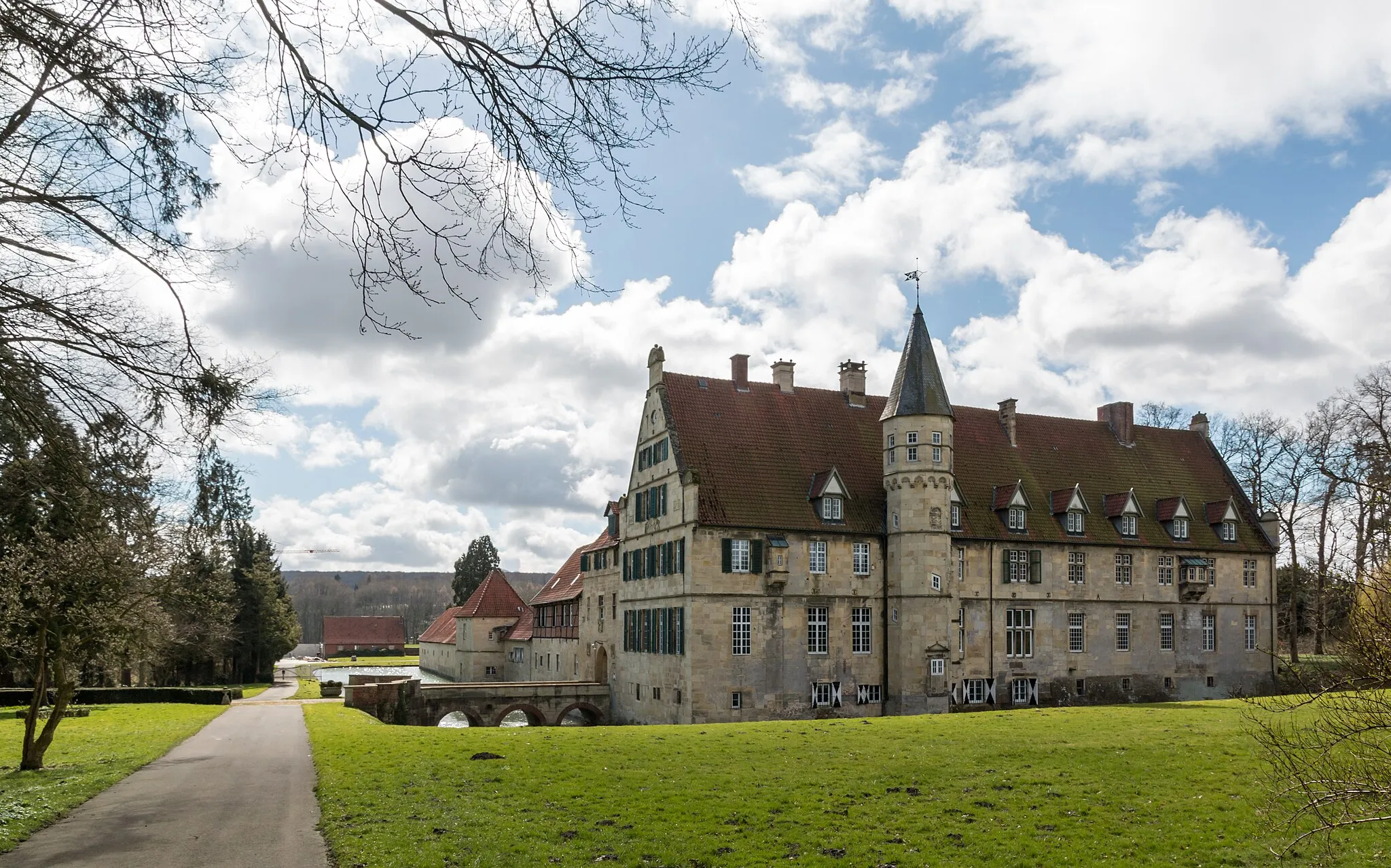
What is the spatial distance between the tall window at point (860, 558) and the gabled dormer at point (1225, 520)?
18.0 meters

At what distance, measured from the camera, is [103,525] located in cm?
1219

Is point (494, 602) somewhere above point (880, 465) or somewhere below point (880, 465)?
below

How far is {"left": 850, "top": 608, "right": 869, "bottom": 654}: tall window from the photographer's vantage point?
3847 cm

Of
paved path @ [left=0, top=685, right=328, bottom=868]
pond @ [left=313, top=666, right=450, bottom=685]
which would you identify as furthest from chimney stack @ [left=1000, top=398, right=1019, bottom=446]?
pond @ [left=313, top=666, right=450, bottom=685]

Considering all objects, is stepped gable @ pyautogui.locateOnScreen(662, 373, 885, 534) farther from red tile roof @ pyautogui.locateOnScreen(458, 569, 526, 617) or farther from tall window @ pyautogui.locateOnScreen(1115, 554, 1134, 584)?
Result: red tile roof @ pyautogui.locateOnScreen(458, 569, 526, 617)

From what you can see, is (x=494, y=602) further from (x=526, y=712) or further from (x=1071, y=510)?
(x=1071, y=510)

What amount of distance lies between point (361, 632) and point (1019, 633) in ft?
338

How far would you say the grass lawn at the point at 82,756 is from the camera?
15.6 metres

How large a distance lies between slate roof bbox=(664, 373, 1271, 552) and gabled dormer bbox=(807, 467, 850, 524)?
0.29m

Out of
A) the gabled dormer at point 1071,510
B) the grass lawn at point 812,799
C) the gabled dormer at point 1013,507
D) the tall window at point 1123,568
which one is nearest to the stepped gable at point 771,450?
the gabled dormer at point 1013,507

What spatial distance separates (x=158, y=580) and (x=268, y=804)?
368 inches

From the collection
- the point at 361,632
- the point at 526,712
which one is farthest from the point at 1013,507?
the point at 361,632

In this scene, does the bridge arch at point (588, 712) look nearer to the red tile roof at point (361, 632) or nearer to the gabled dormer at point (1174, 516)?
the gabled dormer at point (1174, 516)

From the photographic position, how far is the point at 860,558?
3891cm
